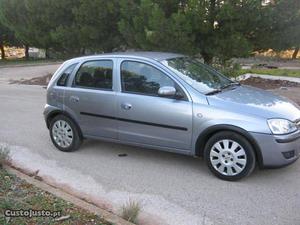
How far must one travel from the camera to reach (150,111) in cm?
573

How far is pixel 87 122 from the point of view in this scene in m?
6.46

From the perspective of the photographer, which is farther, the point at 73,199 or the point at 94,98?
the point at 94,98

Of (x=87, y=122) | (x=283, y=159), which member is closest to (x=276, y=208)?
(x=283, y=159)

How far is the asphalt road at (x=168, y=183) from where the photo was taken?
14.5ft

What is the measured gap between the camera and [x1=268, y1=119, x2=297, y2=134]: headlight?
5.04m

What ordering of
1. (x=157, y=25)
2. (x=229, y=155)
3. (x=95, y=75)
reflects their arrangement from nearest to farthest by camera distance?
(x=229, y=155) < (x=95, y=75) < (x=157, y=25)

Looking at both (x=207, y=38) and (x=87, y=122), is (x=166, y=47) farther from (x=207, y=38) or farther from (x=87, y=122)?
(x=87, y=122)

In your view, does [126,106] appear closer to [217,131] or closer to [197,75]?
[197,75]

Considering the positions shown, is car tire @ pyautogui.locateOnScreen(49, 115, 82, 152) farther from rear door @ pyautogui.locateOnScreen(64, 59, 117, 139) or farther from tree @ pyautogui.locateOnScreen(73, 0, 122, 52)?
tree @ pyautogui.locateOnScreen(73, 0, 122, 52)

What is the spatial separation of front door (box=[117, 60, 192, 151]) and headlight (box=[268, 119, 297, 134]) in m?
1.01

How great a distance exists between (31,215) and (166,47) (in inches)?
333

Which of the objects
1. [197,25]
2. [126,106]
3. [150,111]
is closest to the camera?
[150,111]

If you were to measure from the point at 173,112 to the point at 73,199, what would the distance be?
175 centimetres

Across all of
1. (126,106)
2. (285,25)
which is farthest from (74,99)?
(285,25)
